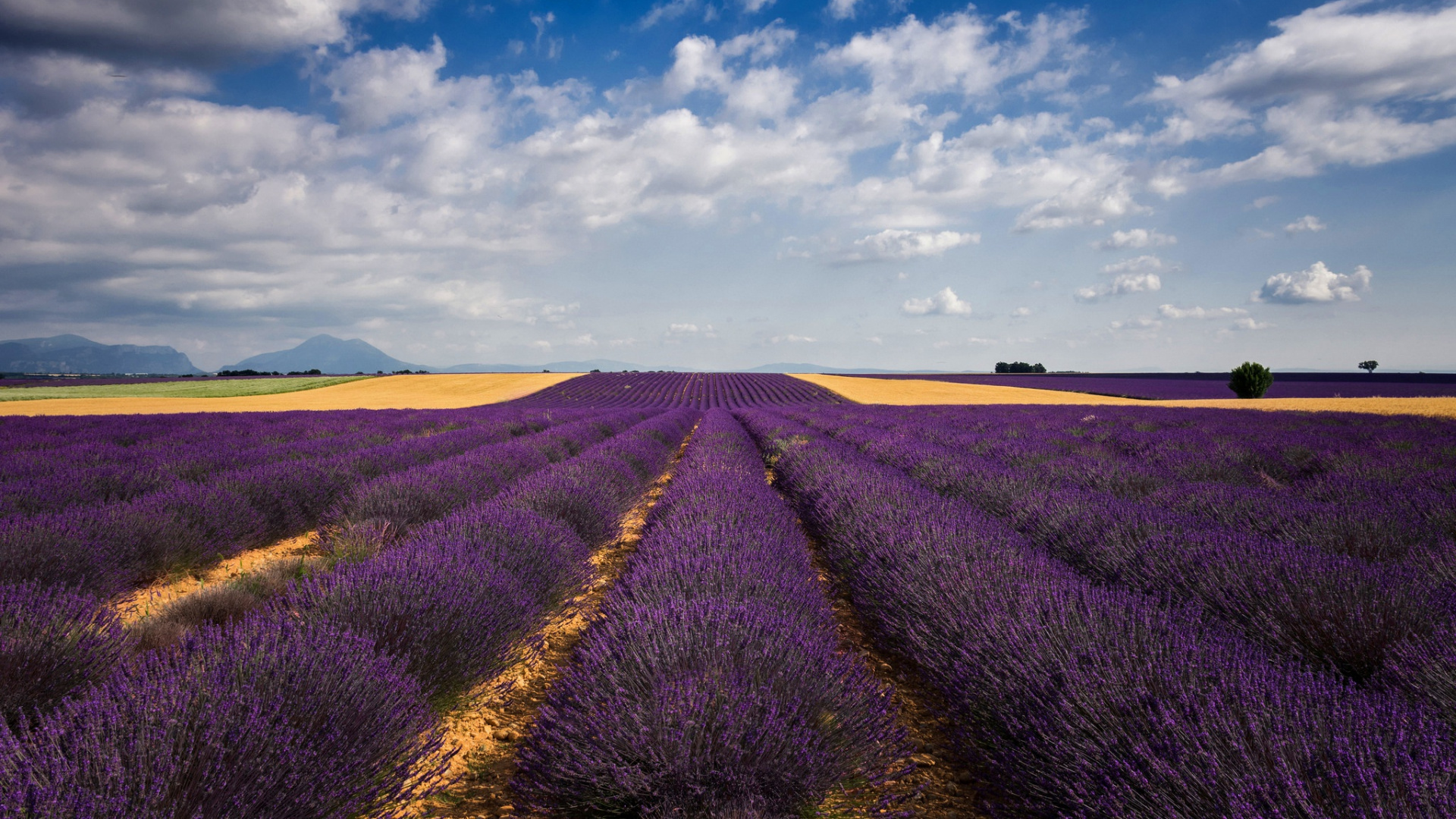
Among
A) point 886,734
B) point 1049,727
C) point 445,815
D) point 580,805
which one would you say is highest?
point 1049,727

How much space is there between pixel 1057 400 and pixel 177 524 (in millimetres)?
25500

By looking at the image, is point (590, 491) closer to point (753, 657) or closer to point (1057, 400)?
point (753, 657)

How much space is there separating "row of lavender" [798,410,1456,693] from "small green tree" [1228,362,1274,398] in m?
24.7

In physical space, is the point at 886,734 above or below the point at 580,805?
above

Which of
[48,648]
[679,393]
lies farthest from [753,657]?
[679,393]

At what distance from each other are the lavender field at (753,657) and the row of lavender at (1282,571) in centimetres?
2

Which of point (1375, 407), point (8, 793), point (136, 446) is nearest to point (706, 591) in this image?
point (8, 793)

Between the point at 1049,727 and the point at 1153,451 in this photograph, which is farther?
the point at 1153,451

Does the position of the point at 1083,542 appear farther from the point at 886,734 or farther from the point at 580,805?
the point at 580,805

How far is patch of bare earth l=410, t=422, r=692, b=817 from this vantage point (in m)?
1.82

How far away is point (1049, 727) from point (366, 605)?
94.5 inches

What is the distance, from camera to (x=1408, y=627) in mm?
1944

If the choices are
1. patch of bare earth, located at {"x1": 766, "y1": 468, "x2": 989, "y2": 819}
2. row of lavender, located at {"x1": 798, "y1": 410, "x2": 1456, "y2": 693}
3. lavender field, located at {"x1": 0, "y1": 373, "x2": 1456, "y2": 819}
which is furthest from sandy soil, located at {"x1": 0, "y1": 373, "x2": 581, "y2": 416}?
row of lavender, located at {"x1": 798, "y1": 410, "x2": 1456, "y2": 693}

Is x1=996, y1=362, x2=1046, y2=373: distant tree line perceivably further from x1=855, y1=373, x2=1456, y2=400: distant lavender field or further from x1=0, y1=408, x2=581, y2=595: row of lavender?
x1=0, y1=408, x2=581, y2=595: row of lavender
